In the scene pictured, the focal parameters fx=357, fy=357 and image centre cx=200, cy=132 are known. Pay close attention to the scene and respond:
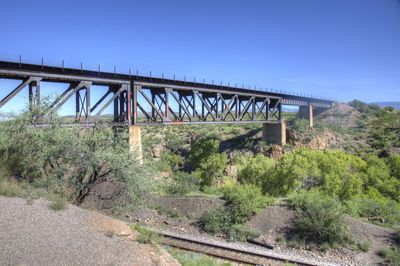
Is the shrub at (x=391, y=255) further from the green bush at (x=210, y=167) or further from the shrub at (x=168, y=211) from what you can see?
the green bush at (x=210, y=167)

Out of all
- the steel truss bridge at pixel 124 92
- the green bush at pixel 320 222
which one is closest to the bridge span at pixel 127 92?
the steel truss bridge at pixel 124 92

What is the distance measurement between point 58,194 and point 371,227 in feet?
53.3

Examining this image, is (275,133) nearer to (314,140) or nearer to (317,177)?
(314,140)

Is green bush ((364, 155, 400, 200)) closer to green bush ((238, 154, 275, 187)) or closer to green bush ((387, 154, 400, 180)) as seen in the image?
green bush ((387, 154, 400, 180))

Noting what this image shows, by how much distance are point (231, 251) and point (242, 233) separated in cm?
277

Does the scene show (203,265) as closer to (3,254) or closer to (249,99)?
(3,254)

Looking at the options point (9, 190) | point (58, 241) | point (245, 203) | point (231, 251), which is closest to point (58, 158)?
point (9, 190)

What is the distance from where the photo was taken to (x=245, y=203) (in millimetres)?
21562

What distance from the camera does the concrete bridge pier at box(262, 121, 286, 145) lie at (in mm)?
52719

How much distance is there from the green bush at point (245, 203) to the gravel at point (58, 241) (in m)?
9.26

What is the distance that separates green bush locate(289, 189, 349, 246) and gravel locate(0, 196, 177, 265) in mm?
9378

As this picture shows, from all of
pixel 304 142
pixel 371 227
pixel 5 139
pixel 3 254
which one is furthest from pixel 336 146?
pixel 3 254

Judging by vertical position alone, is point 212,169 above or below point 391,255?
above

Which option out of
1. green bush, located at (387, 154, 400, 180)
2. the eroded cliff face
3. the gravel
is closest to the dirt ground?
the gravel
